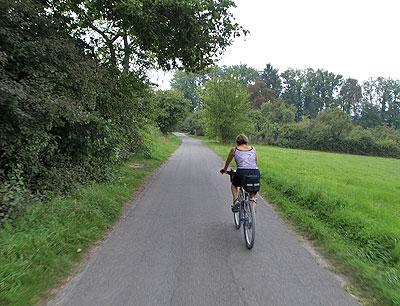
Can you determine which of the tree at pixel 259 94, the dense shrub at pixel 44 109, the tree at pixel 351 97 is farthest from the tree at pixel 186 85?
the dense shrub at pixel 44 109

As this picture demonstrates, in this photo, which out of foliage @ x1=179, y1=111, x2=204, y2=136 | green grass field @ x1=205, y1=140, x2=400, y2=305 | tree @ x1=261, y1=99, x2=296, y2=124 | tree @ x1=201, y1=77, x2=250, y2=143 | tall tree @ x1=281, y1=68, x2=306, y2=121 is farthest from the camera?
tall tree @ x1=281, y1=68, x2=306, y2=121

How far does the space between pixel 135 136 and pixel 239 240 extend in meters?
5.14

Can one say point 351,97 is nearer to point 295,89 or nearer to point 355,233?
point 295,89

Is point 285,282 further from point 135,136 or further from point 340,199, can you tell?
point 135,136

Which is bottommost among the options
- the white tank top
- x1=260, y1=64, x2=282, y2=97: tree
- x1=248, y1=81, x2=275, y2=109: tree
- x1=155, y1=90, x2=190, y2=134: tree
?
the white tank top

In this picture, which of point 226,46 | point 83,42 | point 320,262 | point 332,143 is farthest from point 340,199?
point 332,143

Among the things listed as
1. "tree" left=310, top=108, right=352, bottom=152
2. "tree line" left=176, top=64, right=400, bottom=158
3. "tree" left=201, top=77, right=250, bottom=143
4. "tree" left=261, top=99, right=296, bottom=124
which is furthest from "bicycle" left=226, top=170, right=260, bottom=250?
"tree" left=261, top=99, right=296, bottom=124

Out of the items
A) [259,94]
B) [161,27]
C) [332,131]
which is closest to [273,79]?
[259,94]

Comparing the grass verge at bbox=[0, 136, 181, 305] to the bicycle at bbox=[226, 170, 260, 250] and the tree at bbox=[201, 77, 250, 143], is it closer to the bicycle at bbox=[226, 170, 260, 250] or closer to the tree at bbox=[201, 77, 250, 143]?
the bicycle at bbox=[226, 170, 260, 250]

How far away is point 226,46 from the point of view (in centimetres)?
837

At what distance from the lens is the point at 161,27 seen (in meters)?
6.93

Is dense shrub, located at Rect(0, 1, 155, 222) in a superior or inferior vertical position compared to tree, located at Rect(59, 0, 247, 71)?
inferior

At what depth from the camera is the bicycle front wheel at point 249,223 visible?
349 centimetres

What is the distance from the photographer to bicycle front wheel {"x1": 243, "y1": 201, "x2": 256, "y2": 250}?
3.49 meters
